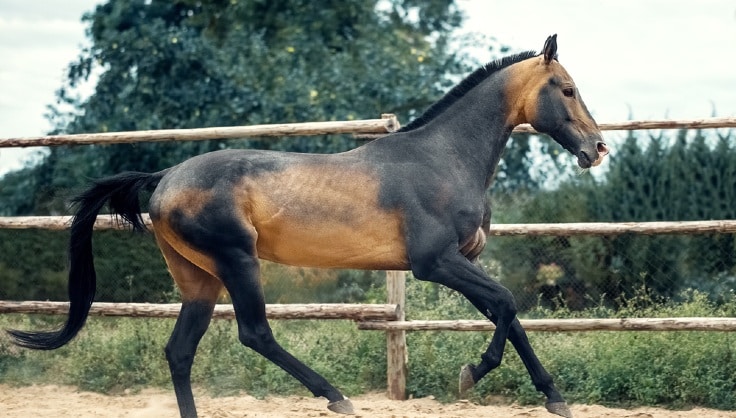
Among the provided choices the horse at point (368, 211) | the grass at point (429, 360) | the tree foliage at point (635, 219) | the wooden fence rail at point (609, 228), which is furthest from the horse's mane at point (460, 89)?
the tree foliage at point (635, 219)

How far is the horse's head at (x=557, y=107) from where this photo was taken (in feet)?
16.6

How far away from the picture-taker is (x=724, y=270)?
768 centimetres

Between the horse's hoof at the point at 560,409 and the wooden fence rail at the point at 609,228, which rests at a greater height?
the wooden fence rail at the point at 609,228

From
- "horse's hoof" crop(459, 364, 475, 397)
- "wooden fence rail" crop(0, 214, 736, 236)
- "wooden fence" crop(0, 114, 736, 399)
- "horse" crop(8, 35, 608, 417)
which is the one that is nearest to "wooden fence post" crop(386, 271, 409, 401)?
"wooden fence" crop(0, 114, 736, 399)

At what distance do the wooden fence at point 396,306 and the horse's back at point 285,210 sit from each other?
166 cm

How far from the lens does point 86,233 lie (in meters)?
5.44

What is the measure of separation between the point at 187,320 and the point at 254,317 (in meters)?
0.46

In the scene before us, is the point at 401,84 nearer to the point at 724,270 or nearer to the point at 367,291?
the point at 367,291

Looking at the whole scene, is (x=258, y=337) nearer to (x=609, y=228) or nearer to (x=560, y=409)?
(x=560, y=409)

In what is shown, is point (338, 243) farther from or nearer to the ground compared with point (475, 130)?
nearer to the ground

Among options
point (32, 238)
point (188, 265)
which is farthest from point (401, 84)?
point (188, 265)

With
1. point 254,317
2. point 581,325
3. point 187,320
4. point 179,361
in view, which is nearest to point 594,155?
point 581,325

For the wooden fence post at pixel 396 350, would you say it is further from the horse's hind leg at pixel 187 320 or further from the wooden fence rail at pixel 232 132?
the horse's hind leg at pixel 187 320

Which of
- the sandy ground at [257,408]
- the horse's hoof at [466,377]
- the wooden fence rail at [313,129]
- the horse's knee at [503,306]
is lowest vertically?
the sandy ground at [257,408]
